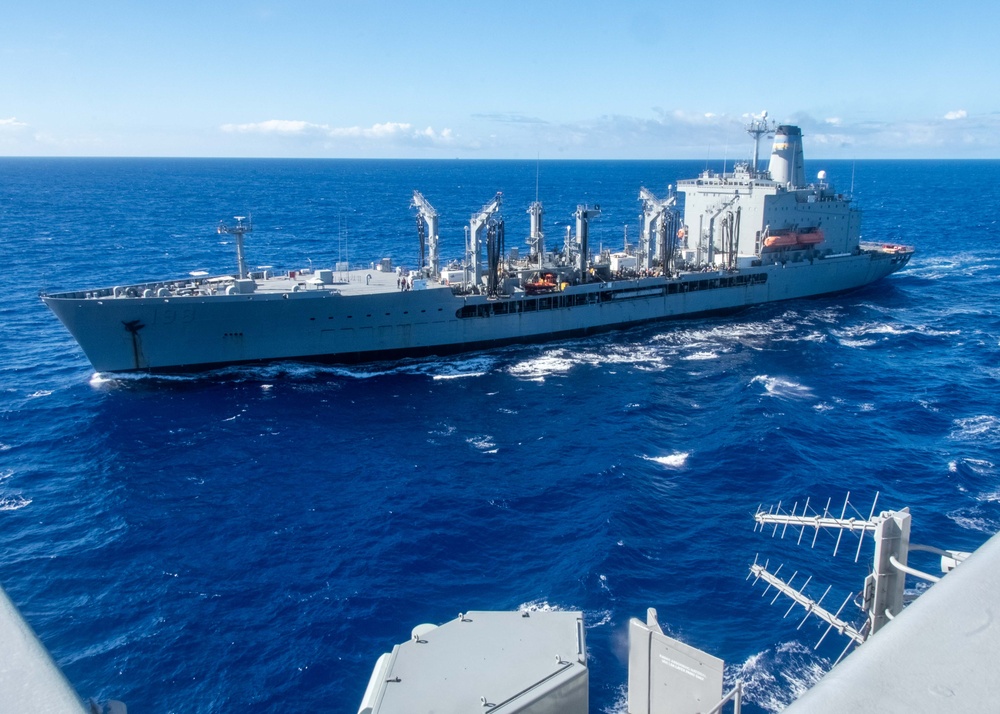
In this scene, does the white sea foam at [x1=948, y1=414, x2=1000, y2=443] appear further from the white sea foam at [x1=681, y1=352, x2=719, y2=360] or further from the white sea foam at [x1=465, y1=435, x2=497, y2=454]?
the white sea foam at [x1=465, y1=435, x2=497, y2=454]

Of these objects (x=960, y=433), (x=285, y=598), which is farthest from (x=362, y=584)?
(x=960, y=433)

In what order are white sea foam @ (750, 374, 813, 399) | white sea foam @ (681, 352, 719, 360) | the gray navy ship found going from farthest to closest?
white sea foam @ (681, 352, 719, 360) → the gray navy ship → white sea foam @ (750, 374, 813, 399)

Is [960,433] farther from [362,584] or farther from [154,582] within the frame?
[154,582]

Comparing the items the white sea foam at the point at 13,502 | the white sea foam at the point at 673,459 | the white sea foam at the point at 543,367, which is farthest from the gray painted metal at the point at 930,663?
the white sea foam at the point at 543,367

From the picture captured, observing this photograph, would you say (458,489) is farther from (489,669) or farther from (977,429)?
(977,429)

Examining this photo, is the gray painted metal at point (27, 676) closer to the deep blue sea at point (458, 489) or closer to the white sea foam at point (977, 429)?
the deep blue sea at point (458, 489)

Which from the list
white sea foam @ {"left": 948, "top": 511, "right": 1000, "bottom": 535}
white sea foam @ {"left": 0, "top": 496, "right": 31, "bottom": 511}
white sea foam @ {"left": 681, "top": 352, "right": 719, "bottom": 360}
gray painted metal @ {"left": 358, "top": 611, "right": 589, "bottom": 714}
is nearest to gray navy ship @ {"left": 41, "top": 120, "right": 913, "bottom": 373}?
white sea foam @ {"left": 681, "top": 352, "right": 719, "bottom": 360}

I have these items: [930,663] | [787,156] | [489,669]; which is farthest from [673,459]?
[787,156]
